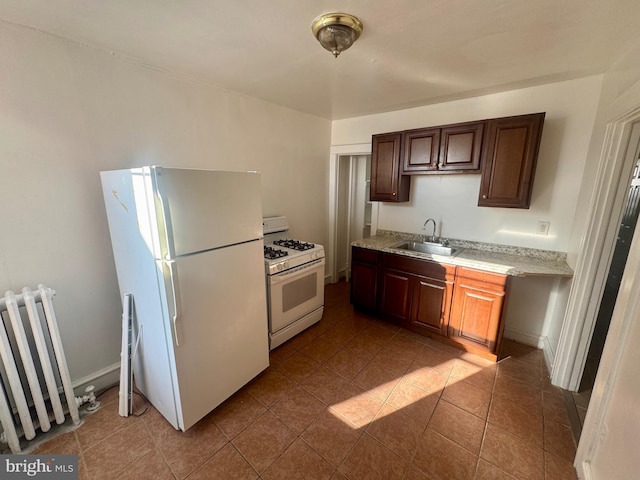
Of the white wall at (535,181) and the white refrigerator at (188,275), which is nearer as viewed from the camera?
the white refrigerator at (188,275)

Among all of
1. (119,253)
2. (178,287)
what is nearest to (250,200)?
(178,287)

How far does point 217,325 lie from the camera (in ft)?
5.41

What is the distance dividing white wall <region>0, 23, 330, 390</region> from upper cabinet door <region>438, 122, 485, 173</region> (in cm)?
210

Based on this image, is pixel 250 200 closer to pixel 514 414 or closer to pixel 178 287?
pixel 178 287

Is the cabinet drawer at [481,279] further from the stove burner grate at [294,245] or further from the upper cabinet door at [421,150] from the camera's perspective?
the stove burner grate at [294,245]

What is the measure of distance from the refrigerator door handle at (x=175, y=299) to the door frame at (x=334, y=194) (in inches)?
101

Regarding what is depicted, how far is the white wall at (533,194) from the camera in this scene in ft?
6.95

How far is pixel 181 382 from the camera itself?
150cm

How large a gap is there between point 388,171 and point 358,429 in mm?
2415

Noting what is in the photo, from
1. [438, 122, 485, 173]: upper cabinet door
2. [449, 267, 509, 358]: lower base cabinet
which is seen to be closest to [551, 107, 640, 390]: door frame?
[449, 267, 509, 358]: lower base cabinet

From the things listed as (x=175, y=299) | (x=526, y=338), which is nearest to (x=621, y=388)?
(x=526, y=338)

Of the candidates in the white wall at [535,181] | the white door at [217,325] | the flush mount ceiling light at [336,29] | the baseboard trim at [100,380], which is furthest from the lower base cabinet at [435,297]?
the baseboard trim at [100,380]

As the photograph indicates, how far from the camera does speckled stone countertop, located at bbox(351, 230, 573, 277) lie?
6.75 ft

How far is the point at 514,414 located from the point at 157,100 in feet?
11.3
